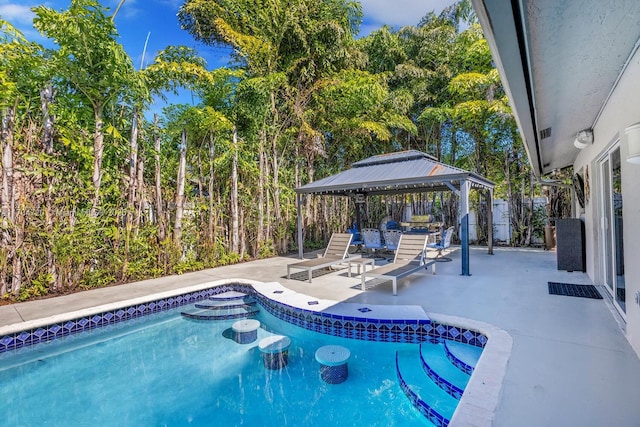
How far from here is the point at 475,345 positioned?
12.7 ft

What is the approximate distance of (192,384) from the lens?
3.64 metres

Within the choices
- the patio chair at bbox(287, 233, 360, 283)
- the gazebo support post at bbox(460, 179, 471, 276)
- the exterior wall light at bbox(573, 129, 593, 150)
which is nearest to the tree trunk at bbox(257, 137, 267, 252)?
the patio chair at bbox(287, 233, 360, 283)

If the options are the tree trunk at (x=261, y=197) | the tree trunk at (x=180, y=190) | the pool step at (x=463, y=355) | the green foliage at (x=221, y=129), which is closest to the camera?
the pool step at (x=463, y=355)

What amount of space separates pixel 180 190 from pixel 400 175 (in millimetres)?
5488

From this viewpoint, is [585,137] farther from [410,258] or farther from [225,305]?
[225,305]

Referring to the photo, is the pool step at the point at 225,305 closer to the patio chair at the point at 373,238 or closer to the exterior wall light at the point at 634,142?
the patio chair at the point at 373,238

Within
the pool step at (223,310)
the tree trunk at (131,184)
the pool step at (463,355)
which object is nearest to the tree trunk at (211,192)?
the tree trunk at (131,184)

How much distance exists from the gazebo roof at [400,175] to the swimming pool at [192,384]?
14.4 feet

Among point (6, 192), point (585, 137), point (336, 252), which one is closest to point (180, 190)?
point (6, 192)

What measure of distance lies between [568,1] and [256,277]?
6599 mm

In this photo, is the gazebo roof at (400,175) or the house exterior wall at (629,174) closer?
the house exterior wall at (629,174)

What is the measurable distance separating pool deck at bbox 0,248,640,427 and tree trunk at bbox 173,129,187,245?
1.07m

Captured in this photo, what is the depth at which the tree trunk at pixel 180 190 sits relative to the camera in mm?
7840

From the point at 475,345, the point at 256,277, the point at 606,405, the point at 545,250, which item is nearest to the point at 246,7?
the point at 256,277
